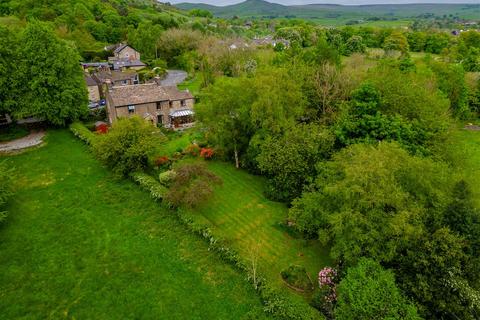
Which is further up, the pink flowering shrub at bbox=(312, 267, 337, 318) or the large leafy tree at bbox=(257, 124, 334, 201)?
the large leafy tree at bbox=(257, 124, 334, 201)

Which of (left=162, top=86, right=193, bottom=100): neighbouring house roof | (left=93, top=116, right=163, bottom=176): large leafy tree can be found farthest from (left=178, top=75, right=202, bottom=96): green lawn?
(left=93, top=116, right=163, bottom=176): large leafy tree

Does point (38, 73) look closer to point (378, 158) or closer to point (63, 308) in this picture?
point (63, 308)

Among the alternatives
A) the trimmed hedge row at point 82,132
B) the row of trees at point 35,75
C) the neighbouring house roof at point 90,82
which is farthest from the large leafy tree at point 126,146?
the neighbouring house roof at point 90,82

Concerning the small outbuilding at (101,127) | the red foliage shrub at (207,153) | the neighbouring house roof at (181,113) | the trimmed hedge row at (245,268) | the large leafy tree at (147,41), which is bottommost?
the trimmed hedge row at (245,268)

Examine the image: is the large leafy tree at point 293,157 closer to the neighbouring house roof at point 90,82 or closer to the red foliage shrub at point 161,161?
the red foliage shrub at point 161,161

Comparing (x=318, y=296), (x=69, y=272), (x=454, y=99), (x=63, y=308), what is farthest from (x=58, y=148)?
(x=454, y=99)

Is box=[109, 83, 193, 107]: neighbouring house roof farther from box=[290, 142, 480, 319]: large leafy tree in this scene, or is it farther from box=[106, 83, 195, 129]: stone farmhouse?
box=[290, 142, 480, 319]: large leafy tree
